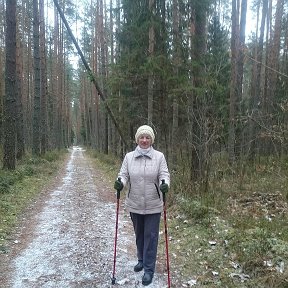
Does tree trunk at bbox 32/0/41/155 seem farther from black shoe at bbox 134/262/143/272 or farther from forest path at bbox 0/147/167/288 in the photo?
black shoe at bbox 134/262/143/272

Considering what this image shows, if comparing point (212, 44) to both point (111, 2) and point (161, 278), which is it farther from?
point (161, 278)

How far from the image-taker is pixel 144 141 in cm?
484

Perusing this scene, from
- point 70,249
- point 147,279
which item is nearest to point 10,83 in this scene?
point 70,249

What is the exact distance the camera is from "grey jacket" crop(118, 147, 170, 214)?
15.7 ft

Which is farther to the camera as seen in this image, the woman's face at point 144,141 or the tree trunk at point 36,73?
the tree trunk at point 36,73

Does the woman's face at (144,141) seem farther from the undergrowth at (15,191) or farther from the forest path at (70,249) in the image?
the undergrowth at (15,191)

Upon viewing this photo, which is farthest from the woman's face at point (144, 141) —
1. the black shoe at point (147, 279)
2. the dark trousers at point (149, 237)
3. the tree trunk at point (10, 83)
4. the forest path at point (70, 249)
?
the tree trunk at point (10, 83)

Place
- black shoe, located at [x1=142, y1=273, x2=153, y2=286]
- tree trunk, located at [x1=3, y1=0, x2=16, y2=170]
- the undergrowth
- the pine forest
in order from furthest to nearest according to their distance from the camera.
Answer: tree trunk, located at [x1=3, y1=0, x2=16, y2=170] → the pine forest → the undergrowth → black shoe, located at [x1=142, y1=273, x2=153, y2=286]

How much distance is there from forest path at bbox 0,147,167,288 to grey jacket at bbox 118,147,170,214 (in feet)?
3.52

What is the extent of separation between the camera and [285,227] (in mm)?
6234

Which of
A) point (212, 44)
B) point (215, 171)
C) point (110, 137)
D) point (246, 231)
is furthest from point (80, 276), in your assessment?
point (110, 137)

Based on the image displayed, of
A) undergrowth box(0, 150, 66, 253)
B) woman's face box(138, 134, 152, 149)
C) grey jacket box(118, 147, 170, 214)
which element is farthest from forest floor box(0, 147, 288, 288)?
woman's face box(138, 134, 152, 149)

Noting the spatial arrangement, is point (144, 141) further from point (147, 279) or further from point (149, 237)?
point (147, 279)

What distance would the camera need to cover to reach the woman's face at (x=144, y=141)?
4.84 m
